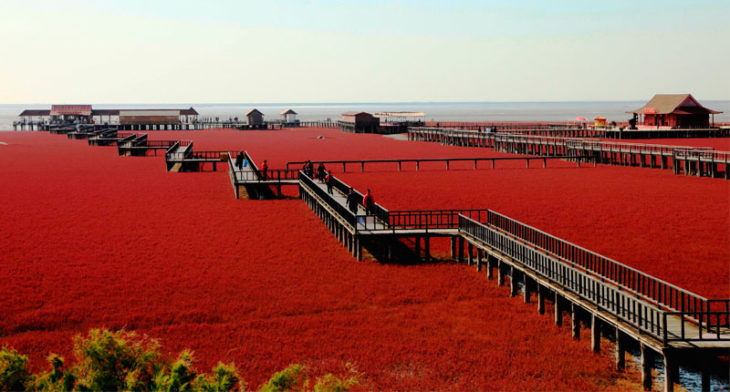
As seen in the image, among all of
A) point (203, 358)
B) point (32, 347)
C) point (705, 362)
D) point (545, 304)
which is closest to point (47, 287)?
point (32, 347)

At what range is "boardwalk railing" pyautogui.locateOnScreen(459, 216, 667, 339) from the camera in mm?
16453

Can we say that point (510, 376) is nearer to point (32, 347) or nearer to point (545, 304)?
point (545, 304)

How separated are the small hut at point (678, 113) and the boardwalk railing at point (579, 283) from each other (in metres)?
75.6

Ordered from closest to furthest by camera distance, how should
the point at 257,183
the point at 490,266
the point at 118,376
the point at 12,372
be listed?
1. the point at 12,372
2. the point at 118,376
3. the point at 490,266
4. the point at 257,183

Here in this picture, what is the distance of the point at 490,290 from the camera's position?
77.2 ft

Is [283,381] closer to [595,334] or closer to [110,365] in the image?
[110,365]

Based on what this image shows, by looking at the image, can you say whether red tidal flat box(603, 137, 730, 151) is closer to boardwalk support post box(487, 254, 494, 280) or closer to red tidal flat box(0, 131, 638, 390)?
red tidal flat box(0, 131, 638, 390)

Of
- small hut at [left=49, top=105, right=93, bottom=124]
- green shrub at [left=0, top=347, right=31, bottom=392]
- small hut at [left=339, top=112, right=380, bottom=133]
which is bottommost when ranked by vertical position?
green shrub at [left=0, top=347, right=31, bottom=392]

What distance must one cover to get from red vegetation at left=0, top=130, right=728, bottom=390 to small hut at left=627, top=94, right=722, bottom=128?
50.0m

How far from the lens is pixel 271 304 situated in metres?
22.1

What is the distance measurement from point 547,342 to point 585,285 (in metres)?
1.69

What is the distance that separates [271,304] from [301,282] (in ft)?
8.03

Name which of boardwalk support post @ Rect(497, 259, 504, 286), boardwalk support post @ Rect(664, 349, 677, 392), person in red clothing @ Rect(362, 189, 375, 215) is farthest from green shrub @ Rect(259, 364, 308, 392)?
person in red clothing @ Rect(362, 189, 375, 215)

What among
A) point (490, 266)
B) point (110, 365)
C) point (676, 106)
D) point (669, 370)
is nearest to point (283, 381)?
point (110, 365)
